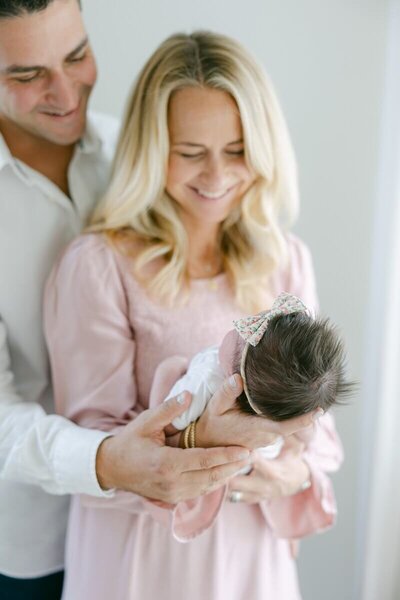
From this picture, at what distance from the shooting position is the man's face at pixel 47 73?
110 cm

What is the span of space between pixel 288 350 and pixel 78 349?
41 centimetres

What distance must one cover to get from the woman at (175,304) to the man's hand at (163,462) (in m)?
0.07

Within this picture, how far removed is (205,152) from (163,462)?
0.44 meters

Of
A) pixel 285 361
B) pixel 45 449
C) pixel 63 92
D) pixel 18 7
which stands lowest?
pixel 45 449

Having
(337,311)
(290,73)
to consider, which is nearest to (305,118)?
(290,73)

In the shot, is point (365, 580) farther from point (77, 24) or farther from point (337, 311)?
point (77, 24)

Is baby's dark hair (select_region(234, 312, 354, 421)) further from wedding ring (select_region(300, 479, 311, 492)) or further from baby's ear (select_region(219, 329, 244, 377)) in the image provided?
wedding ring (select_region(300, 479, 311, 492))

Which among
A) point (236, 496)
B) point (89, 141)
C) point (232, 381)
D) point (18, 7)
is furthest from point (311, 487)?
point (18, 7)

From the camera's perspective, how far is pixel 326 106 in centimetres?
151

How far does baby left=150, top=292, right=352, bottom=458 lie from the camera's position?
2.88 feet

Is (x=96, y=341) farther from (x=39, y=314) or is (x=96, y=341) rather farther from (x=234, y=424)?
(x=234, y=424)

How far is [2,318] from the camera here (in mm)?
1243

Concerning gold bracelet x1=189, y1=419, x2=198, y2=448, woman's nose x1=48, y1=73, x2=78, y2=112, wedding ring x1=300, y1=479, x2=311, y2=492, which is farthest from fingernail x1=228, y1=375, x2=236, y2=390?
woman's nose x1=48, y1=73, x2=78, y2=112

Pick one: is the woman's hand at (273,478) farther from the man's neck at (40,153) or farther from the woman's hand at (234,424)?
the man's neck at (40,153)
